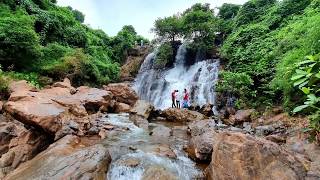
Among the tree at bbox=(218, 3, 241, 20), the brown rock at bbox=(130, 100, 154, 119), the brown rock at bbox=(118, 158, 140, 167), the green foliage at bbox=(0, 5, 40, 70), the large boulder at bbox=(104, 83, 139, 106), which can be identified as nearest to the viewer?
the brown rock at bbox=(118, 158, 140, 167)

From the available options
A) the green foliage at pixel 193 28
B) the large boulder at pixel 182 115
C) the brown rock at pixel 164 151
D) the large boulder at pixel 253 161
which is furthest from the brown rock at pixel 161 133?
the green foliage at pixel 193 28

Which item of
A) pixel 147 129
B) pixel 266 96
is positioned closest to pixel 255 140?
pixel 147 129

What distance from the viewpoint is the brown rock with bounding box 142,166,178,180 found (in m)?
6.50

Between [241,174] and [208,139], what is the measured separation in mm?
3067

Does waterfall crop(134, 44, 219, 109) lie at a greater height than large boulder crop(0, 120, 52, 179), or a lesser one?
greater

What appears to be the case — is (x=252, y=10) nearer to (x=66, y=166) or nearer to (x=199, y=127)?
(x=199, y=127)

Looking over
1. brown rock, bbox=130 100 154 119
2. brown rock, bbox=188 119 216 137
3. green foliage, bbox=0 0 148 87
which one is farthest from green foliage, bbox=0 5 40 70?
brown rock, bbox=188 119 216 137

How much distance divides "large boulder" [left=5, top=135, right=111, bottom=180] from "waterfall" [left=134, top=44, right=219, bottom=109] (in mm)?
12827

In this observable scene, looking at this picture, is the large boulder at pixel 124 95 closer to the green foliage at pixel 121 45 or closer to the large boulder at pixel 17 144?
the large boulder at pixel 17 144

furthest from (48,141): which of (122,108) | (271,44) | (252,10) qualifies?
(252,10)

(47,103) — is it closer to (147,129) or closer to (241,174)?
(147,129)

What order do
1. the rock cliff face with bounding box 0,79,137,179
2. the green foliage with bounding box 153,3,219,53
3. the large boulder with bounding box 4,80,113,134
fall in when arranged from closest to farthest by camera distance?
the rock cliff face with bounding box 0,79,137,179, the large boulder with bounding box 4,80,113,134, the green foliage with bounding box 153,3,219,53

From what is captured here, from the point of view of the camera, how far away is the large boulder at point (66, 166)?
6.10 meters

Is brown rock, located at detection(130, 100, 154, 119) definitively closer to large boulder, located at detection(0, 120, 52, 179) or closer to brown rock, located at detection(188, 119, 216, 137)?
brown rock, located at detection(188, 119, 216, 137)
